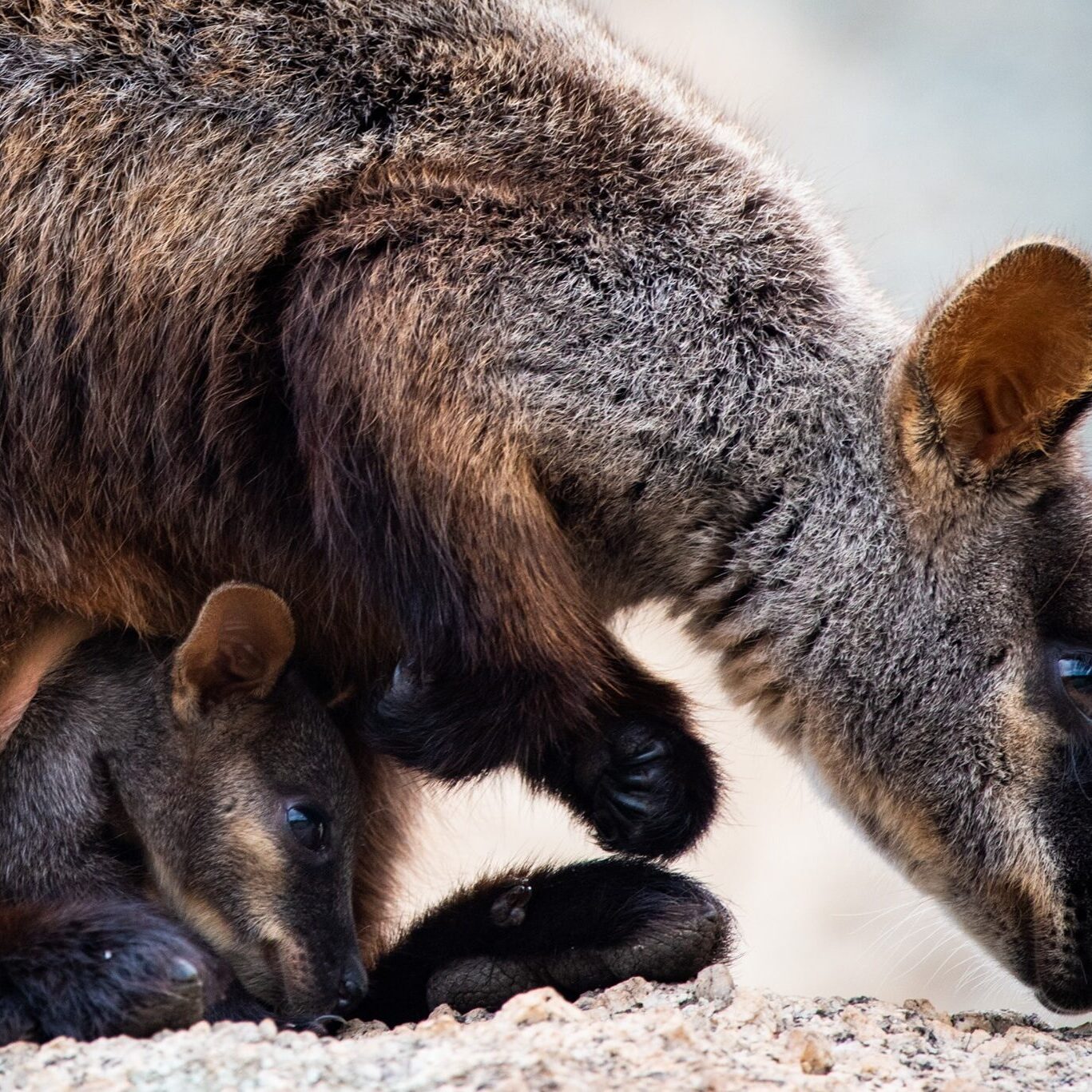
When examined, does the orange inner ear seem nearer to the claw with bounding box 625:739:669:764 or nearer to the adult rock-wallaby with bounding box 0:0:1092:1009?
the adult rock-wallaby with bounding box 0:0:1092:1009

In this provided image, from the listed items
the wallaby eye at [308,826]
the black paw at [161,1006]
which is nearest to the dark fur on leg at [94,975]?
the black paw at [161,1006]

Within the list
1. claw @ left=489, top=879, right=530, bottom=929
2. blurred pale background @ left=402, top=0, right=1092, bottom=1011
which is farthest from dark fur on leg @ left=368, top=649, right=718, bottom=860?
blurred pale background @ left=402, top=0, right=1092, bottom=1011

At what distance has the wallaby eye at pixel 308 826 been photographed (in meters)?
4.82

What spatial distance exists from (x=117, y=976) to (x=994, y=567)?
2668mm

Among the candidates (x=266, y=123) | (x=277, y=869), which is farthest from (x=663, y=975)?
(x=266, y=123)

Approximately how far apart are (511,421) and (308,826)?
4.37ft

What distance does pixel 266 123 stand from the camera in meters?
4.77

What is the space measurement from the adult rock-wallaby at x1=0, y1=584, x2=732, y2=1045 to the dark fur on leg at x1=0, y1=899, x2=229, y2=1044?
0.31 ft

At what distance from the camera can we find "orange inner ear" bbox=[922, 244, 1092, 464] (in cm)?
453

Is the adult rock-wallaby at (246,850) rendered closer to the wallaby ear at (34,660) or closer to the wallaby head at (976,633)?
the wallaby ear at (34,660)

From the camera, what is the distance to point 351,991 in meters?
4.70

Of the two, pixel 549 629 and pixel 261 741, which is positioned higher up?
pixel 549 629

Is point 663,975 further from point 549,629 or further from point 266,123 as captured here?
point 266,123

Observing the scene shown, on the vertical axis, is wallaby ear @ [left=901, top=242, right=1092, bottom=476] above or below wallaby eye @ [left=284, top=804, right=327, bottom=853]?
above
